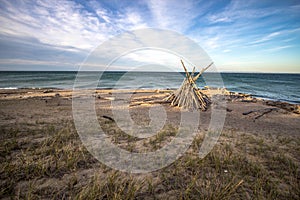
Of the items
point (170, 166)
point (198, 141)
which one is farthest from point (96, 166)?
point (198, 141)

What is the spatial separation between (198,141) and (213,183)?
1661 millimetres

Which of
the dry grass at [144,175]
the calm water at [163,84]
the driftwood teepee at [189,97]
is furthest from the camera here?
the calm water at [163,84]

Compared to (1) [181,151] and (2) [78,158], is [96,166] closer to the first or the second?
(2) [78,158]

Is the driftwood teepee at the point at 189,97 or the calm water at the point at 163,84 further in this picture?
the calm water at the point at 163,84

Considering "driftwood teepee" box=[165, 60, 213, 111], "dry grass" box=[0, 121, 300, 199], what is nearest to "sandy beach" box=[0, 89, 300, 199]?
"dry grass" box=[0, 121, 300, 199]

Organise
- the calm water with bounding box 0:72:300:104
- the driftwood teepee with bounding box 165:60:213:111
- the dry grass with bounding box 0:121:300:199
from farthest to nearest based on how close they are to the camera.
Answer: the calm water with bounding box 0:72:300:104, the driftwood teepee with bounding box 165:60:213:111, the dry grass with bounding box 0:121:300:199

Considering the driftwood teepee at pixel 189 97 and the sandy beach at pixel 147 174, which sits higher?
the driftwood teepee at pixel 189 97

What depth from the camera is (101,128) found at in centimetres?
479

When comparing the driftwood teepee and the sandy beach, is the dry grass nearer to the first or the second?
the sandy beach

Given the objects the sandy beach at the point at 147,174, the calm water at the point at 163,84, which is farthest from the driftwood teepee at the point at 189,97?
the calm water at the point at 163,84

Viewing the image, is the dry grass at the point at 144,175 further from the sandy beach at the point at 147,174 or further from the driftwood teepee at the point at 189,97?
the driftwood teepee at the point at 189,97

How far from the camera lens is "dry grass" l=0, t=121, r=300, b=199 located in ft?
6.69

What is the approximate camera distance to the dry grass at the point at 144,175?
80.3 inches

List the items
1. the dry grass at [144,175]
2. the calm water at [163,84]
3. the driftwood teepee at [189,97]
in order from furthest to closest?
the calm water at [163,84], the driftwood teepee at [189,97], the dry grass at [144,175]
